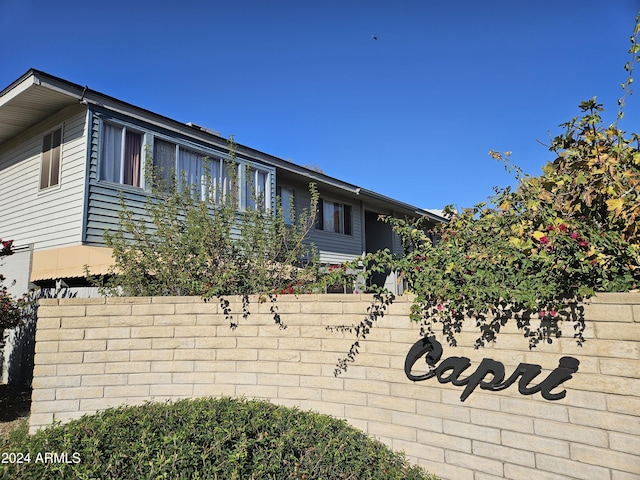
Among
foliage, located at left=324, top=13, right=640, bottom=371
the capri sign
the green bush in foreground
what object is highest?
foliage, located at left=324, top=13, right=640, bottom=371

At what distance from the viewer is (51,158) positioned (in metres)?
9.14

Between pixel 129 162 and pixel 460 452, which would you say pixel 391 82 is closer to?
pixel 129 162

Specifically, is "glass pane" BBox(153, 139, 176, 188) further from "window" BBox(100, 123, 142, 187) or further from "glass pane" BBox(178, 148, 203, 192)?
"window" BBox(100, 123, 142, 187)

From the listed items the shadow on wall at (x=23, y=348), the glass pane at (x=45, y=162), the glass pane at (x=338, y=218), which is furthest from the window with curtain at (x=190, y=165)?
the glass pane at (x=338, y=218)

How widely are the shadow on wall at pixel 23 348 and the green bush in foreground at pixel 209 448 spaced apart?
573cm

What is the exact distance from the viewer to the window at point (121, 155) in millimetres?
8641

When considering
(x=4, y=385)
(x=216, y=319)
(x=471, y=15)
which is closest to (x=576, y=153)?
(x=216, y=319)

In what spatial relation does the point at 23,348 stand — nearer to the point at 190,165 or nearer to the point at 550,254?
the point at 190,165

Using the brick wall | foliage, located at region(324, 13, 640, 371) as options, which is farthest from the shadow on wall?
foliage, located at region(324, 13, 640, 371)

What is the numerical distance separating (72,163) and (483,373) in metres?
8.51

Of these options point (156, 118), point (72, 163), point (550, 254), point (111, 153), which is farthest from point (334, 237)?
point (550, 254)

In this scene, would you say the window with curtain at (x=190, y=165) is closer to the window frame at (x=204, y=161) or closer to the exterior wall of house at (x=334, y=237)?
the window frame at (x=204, y=161)

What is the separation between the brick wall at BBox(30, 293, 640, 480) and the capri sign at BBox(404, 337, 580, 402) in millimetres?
51

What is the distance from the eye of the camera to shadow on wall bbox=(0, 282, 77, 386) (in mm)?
8250
